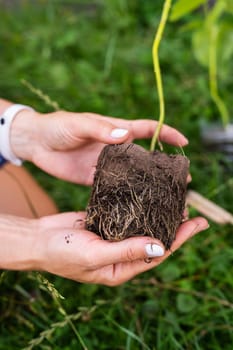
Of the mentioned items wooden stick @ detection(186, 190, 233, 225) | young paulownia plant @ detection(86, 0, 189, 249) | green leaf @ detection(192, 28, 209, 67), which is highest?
green leaf @ detection(192, 28, 209, 67)

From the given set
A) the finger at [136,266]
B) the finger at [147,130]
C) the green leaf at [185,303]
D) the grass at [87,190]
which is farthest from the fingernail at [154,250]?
the green leaf at [185,303]

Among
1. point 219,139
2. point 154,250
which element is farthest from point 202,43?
point 154,250

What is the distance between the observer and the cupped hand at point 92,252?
46.4 inches

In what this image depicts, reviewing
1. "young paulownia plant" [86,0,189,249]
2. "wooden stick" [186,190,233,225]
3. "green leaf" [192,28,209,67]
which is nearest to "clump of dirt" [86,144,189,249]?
"young paulownia plant" [86,0,189,249]

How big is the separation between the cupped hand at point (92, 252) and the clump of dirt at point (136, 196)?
0.05m

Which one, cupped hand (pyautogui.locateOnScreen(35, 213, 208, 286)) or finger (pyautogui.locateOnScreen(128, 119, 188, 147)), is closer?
cupped hand (pyautogui.locateOnScreen(35, 213, 208, 286))

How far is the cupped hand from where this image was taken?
1.18 meters

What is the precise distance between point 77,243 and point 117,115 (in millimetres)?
1227

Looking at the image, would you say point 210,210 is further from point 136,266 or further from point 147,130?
point 136,266

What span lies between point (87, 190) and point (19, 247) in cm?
80

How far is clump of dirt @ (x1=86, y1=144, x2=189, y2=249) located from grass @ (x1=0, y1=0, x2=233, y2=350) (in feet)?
0.68

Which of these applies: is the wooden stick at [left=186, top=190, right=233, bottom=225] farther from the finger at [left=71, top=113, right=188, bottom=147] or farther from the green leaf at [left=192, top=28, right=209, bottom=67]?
the green leaf at [left=192, top=28, right=209, bottom=67]

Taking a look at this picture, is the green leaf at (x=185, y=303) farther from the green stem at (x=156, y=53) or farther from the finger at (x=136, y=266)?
the green stem at (x=156, y=53)

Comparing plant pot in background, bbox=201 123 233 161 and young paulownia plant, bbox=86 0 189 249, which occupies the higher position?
young paulownia plant, bbox=86 0 189 249
